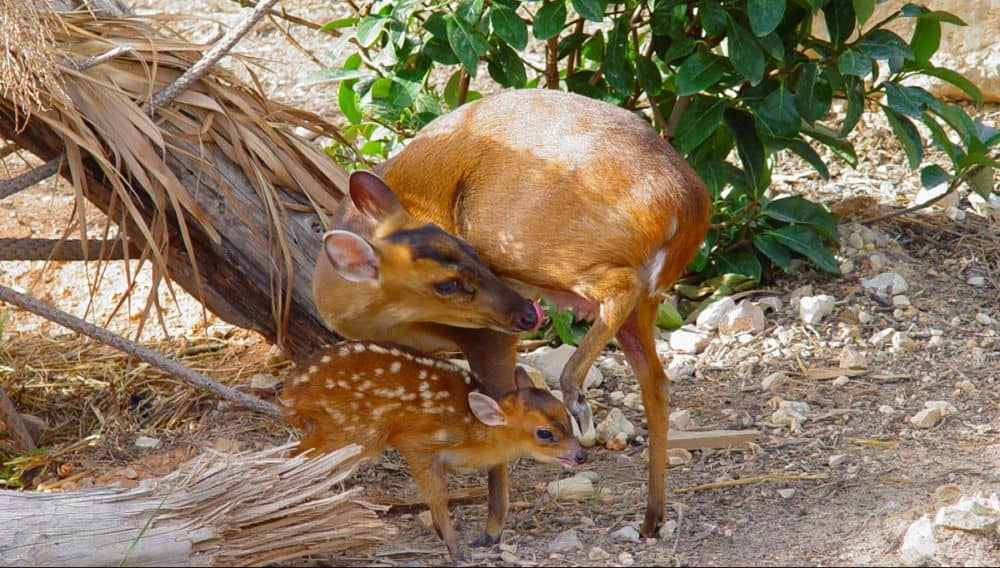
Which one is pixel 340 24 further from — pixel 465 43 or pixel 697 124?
pixel 697 124

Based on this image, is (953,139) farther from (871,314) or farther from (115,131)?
(115,131)

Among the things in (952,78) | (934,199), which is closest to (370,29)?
(952,78)

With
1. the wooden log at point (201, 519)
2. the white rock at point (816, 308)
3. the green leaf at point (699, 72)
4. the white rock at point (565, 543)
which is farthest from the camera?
the white rock at point (816, 308)

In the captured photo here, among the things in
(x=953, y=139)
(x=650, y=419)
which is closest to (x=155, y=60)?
(x=650, y=419)

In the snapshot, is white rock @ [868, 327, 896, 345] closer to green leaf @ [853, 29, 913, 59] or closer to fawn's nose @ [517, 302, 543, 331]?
green leaf @ [853, 29, 913, 59]

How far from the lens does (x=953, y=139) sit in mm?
7668

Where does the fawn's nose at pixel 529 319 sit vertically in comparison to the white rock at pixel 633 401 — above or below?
above

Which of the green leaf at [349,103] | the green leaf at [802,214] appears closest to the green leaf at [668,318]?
the green leaf at [802,214]

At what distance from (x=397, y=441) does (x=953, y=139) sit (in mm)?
Result: 4600

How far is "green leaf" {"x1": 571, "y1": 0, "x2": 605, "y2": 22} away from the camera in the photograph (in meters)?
5.66

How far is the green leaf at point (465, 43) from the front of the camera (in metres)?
5.84

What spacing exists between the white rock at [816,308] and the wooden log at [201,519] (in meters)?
2.91

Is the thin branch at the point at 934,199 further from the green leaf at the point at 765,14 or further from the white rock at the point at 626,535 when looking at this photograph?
the white rock at the point at 626,535

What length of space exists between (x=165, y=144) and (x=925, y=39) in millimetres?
3626
